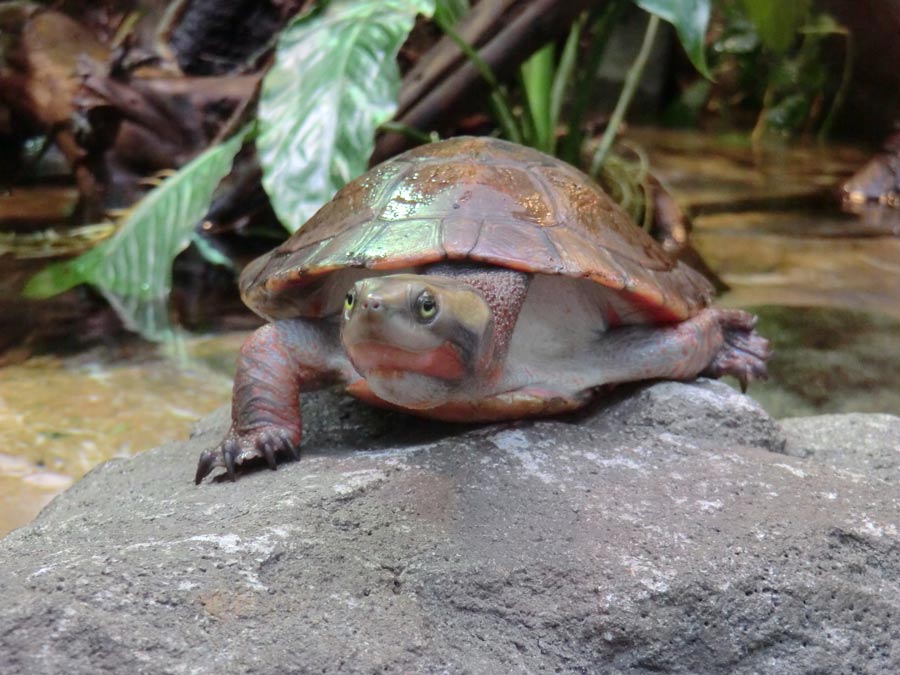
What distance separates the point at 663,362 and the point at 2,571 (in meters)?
1.32

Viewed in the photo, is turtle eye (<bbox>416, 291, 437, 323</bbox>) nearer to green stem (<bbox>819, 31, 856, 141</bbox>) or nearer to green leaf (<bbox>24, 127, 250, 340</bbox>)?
green leaf (<bbox>24, 127, 250, 340</bbox>)

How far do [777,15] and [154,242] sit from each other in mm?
2707

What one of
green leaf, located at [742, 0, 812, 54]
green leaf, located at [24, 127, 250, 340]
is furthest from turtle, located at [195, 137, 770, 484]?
green leaf, located at [742, 0, 812, 54]

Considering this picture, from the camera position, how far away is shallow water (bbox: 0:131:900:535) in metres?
2.69

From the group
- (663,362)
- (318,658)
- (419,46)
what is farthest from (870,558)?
(419,46)

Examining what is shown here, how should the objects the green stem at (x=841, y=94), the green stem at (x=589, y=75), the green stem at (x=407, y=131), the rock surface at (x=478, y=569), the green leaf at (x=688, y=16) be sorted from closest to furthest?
the rock surface at (x=478, y=569)
the green leaf at (x=688, y=16)
the green stem at (x=407, y=131)
the green stem at (x=589, y=75)
the green stem at (x=841, y=94)

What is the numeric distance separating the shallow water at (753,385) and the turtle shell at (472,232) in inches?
19.8

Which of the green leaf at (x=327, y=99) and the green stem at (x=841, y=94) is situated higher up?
the green leaf at (x=327, y=99)

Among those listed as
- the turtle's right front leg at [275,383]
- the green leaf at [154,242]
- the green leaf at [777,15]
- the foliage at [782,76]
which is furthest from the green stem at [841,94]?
the turtle's right front leg at [275,383]

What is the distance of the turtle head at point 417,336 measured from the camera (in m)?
1.38

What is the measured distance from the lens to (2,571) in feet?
4.15

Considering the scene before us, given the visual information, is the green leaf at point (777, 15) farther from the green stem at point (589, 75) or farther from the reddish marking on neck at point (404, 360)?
the reddish marking on neck at point (404, 360)

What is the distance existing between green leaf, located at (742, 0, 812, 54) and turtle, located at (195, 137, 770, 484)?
208cm

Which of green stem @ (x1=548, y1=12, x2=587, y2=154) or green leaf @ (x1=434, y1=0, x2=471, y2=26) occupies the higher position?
green leaf @ (x1=434, y1=0, x2=471, y2=26)
